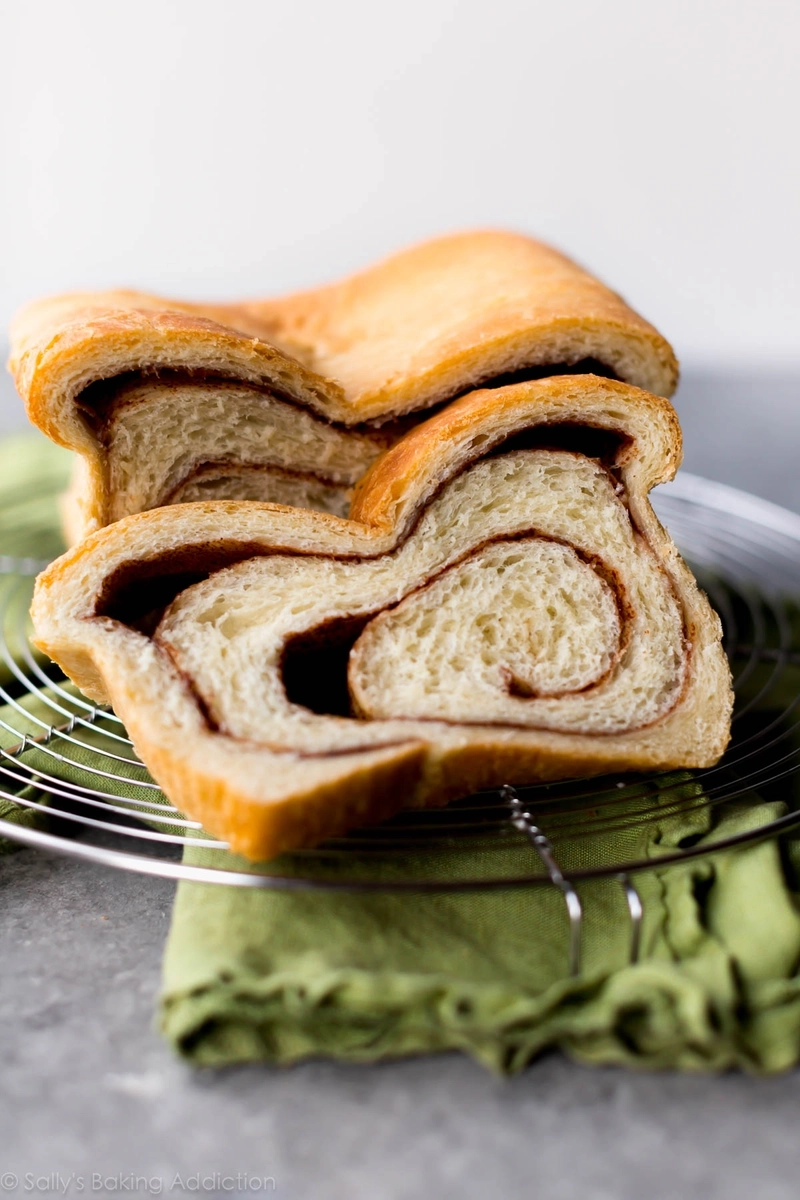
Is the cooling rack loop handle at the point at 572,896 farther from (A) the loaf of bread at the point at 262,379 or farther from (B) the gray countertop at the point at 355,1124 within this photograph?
(A) the loaf of bread at the point at 262,379

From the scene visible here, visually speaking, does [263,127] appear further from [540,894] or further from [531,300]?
[540,894]

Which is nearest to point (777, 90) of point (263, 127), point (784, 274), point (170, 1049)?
point (784, 274)

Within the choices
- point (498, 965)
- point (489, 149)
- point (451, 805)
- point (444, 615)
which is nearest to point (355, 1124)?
point (498, 965)

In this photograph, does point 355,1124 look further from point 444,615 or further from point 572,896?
point 444,615

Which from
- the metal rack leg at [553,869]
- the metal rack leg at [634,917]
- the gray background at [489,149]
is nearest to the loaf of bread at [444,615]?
the metal rack leg at [553,869]

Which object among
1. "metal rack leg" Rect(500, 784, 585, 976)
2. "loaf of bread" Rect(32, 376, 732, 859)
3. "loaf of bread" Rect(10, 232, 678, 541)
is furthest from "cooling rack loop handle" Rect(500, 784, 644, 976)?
"loaf of bread" Rect(10, 232, 678, 541)
